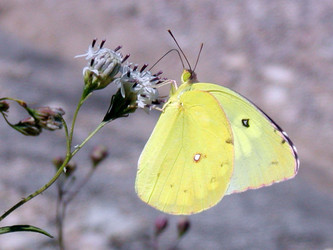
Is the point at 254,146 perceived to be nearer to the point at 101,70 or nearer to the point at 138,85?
the point at 138,85

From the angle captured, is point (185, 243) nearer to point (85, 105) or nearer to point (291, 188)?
point (291, 188)

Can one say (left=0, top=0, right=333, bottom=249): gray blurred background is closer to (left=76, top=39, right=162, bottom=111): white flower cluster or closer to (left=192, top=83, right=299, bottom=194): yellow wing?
(left=192, top=83, right=299, bottom=194): yellow wing

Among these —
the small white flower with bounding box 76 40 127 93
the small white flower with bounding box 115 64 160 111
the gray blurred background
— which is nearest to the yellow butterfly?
the small white flower with bounding box 115 64 160 111

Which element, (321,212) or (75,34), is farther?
(75,34)

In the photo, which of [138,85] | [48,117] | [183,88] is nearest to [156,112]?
[183,88]

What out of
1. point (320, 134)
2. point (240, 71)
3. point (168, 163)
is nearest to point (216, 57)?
point (240, 71)

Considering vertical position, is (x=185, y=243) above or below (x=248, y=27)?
below

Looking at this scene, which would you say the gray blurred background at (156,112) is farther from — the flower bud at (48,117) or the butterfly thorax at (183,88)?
the flower bud at (48,117)
